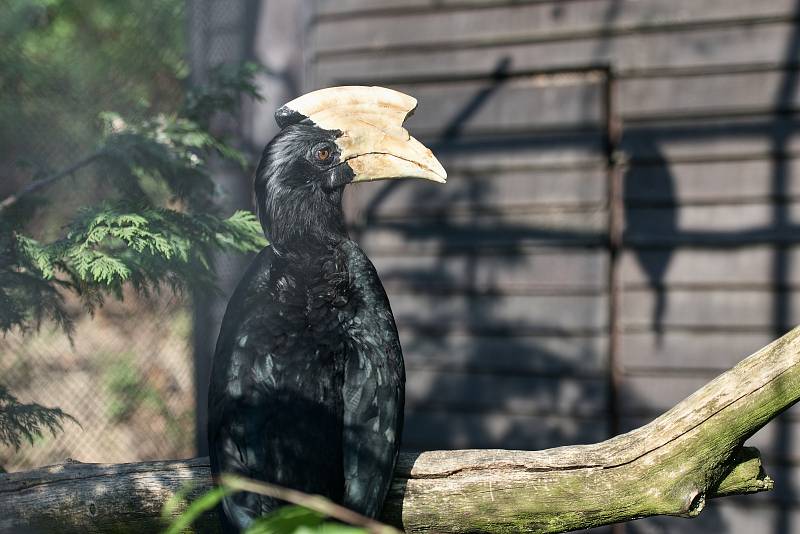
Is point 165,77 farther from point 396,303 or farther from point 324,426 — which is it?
point 324,426

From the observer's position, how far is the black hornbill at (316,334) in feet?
5.27

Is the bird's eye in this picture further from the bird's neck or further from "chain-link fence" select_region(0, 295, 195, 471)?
"chain-link fence" select_region(0, 295, 195, 471)

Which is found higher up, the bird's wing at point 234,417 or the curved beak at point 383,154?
the curved beak at point 383,154

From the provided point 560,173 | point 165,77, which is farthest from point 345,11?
point 560,173

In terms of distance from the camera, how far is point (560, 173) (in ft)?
10.4

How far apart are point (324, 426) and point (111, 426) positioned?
78.2 inches

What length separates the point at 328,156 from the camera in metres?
1.88

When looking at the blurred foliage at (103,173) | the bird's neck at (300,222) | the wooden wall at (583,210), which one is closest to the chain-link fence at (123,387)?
the blurred foliage at (103,173)

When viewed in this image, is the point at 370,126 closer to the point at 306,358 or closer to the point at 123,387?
the point at 306,358

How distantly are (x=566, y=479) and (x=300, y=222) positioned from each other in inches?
31.3

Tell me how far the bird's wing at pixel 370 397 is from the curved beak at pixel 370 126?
0.69 ft

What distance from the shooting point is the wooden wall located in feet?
9.74

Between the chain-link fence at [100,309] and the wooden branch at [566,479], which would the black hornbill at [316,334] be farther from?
the chain-link fence at [100,309]

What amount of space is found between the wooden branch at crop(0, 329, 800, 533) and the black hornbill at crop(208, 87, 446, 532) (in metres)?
0.12
